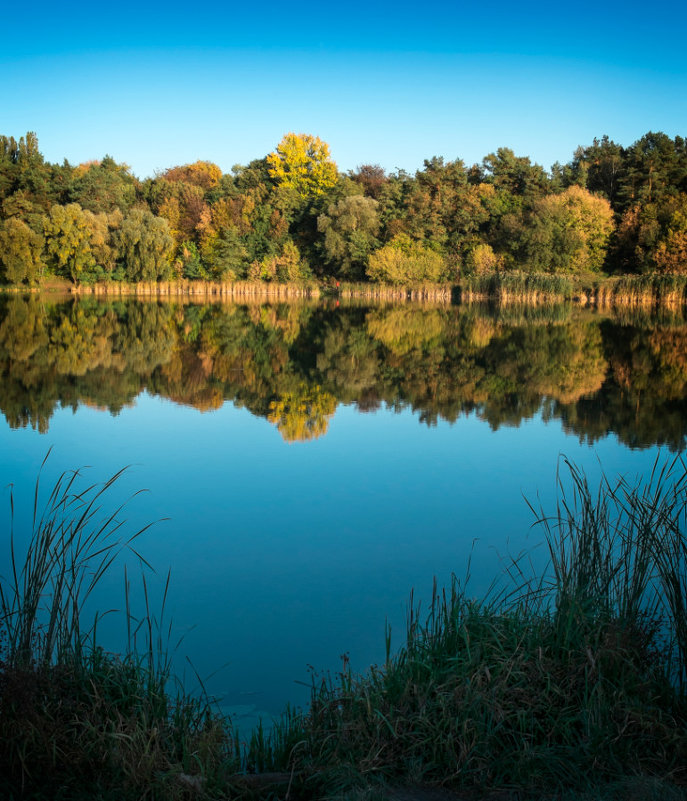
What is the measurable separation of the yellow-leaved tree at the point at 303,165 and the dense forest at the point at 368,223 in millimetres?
3185

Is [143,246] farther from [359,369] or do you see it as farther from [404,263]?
[359,369]

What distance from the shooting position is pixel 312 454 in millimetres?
7906

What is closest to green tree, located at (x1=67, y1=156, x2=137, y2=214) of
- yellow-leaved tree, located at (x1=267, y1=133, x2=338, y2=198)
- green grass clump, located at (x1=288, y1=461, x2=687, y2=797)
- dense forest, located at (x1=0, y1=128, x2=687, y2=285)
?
dense forest, located at (x1=0, y1=128, x2=687, y2=285)

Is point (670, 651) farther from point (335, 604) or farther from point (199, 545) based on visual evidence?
point (199, 545)

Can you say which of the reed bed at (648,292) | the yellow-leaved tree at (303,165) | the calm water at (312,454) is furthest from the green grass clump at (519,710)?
the yellow-leaved tree at (303,165)

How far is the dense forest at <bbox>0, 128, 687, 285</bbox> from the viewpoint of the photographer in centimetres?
4147

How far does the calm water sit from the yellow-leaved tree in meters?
42.4

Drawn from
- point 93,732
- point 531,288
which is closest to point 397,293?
point 531,288

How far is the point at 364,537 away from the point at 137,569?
163cm

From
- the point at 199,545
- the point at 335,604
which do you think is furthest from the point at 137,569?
the point at 335,604

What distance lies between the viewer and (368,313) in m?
28.4

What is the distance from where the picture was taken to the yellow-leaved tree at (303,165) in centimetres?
5772

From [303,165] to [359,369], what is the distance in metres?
49.1

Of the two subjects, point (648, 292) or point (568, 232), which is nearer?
point (648, 292)
